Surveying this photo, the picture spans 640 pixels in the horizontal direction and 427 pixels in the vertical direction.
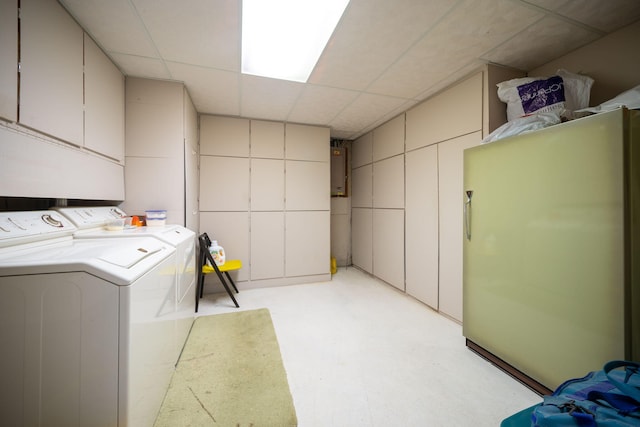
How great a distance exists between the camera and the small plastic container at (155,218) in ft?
7.79

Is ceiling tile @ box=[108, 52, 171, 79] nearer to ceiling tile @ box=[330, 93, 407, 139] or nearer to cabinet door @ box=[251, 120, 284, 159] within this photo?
cabinet door @ box=[251, 120, 284, 159]

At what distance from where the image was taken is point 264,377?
173 centimetres

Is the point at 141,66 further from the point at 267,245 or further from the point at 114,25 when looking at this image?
the point at 267,245

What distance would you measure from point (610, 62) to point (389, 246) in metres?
2.81

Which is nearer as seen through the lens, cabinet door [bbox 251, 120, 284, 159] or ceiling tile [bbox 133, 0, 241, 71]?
ceiling tile [bbox 133, 0, 241, 71]

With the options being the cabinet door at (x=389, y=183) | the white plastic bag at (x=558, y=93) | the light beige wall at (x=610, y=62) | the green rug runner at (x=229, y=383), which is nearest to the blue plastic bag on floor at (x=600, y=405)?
the green rug runner at (x=229, y=383)

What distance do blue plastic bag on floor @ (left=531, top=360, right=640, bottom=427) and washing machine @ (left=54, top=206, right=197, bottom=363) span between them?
2.10 m

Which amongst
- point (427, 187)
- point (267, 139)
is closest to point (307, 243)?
point (267, 139)

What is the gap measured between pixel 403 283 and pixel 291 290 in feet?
5.44

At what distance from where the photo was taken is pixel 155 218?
7.84 ft

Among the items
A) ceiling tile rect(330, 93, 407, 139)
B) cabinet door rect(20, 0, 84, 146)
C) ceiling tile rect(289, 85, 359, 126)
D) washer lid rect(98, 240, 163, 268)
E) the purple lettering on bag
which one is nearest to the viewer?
washer lid rect(98, 240, 163, 268)

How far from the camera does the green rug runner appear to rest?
140cm

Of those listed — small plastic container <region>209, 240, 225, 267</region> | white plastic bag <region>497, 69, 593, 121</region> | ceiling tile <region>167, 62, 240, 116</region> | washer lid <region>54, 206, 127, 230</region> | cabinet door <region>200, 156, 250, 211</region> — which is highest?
ceiling tile <region>167, 62, 240, 116</region>

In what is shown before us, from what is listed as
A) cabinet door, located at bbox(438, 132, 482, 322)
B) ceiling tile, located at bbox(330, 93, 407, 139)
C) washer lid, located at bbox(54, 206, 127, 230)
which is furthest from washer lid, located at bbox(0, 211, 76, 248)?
cabinet door, located at bbox(438, 132, 482, 322)
